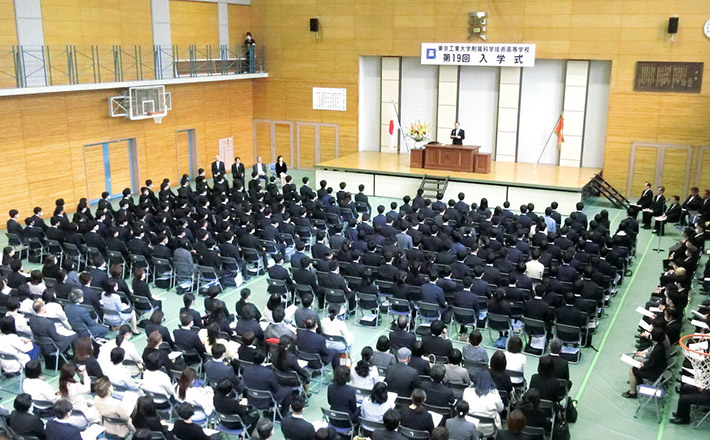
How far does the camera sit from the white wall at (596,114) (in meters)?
24.2

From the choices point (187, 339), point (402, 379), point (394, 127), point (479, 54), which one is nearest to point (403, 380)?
point (402, 379)

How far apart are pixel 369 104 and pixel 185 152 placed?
7.84 m

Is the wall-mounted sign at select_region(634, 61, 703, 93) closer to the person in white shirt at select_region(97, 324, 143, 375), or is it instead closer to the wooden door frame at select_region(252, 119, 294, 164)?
the wooden door frame at select_region(252, 119, 294, 164)

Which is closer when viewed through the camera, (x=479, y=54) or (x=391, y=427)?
(x=391, y=427)

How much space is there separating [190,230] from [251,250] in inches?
69.8

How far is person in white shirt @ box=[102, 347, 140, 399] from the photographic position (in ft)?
29.2

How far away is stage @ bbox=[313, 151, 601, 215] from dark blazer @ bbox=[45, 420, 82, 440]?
17173mm

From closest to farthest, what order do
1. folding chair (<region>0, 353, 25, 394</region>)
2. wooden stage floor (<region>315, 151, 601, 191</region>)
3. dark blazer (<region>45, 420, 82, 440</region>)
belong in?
dark blazer (<region>45, 420, 82, 440</region>)
folding chair (<region>0, 353, 25, 394</region>)
wooden stage floor (<region>315, 151, 601, 191</region>)

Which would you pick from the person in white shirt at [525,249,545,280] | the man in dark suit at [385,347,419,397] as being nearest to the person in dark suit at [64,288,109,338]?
the man in dark suit at [385,347,419,397]

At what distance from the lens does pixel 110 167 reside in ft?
78.6

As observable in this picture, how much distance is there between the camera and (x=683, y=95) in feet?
73.7

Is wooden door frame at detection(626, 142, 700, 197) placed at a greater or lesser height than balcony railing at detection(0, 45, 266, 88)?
lesser

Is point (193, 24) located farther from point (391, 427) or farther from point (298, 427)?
point (391, 427)

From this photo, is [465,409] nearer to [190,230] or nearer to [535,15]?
[190,230]
